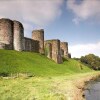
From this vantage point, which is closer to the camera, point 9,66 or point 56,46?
point 9,66

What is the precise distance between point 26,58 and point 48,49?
19.6 meters

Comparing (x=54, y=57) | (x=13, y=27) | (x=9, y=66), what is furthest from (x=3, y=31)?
(x=54, y=57)

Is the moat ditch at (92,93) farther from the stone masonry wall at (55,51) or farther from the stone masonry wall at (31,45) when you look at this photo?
the stone masonry wall at (55,51)

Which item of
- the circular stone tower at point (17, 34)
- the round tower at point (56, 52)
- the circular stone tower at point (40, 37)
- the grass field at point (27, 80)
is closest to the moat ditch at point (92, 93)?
the grass field at point (27, 80)

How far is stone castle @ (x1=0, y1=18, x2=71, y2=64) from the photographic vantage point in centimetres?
6738

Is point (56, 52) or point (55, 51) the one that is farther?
point (55, 51)

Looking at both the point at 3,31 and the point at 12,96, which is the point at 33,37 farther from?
the point at 12,96

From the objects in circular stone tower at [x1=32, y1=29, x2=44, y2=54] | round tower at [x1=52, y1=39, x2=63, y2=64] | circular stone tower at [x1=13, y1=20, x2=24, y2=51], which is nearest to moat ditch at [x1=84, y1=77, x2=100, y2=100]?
circular stone tower at [x1=13, y1=20, x2=24, y2=51]

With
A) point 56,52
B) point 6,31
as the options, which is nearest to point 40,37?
point 56,52

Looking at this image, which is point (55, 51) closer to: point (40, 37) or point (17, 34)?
point (40, 37)

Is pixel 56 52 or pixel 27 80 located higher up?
pixel 56 52

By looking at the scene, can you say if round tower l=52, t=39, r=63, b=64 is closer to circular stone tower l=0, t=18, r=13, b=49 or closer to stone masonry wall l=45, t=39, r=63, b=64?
stone masonry wall l=45, t=39, r=63, b=64

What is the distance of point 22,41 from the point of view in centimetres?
7231

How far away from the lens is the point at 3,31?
67.2 m
